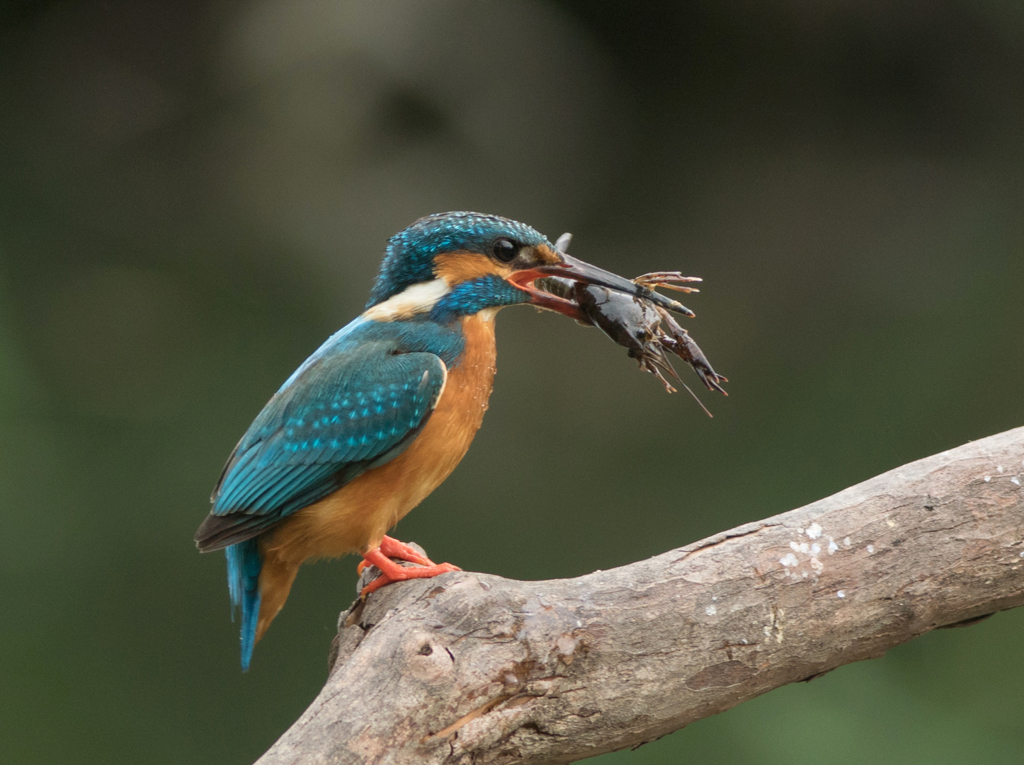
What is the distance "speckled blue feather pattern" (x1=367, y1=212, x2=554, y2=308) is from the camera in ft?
6.23

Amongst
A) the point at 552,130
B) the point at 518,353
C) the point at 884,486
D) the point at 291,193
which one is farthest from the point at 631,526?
the point at 884,486

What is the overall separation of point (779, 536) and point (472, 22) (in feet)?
8.38

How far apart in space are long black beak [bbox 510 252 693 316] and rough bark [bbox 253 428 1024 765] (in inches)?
19.0

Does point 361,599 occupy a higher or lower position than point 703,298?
lower

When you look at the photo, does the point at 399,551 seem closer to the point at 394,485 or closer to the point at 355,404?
the point at 394,485

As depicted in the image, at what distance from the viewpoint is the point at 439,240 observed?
192 centimetres

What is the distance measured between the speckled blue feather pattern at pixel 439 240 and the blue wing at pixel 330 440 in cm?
17

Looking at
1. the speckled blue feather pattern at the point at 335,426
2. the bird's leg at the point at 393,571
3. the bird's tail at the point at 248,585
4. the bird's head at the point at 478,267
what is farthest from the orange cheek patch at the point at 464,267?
the bird's tail at the point at 248,585

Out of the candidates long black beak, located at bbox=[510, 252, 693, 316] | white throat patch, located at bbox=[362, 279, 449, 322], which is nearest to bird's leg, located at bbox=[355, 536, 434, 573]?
white throat patch, located at bbox=[362, 279, 449, 322]

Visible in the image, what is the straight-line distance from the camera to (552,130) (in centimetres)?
370

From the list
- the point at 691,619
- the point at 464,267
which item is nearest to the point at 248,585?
the point at 464,267

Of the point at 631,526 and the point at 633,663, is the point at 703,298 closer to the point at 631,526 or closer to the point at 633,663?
the point at 631,526

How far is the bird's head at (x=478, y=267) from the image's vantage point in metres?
1.90

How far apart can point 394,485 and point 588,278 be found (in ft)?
1.83
